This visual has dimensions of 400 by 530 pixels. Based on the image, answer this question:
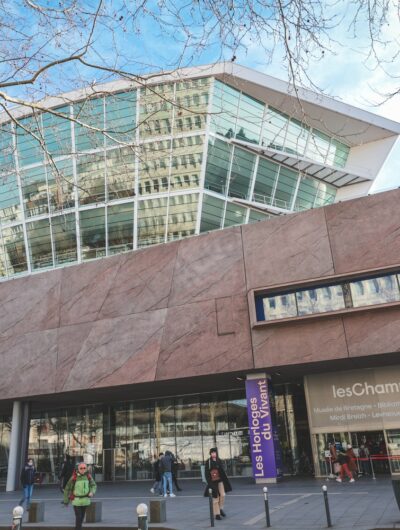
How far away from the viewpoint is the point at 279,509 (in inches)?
431

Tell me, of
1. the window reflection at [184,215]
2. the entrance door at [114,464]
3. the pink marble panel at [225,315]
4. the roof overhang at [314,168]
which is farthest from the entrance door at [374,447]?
the roof overhang at [314,168]

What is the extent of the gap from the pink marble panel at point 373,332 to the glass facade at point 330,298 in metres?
0.46

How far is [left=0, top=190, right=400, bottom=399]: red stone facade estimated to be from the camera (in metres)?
17.1

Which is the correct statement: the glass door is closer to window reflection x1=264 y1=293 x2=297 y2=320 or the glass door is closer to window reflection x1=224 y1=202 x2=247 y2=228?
window reflection x1=264 y1=293 x2=297 y2=320

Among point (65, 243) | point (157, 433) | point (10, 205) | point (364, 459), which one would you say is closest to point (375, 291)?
point (364, 459)

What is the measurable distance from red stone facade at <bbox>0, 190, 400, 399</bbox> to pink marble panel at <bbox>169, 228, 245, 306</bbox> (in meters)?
0.04

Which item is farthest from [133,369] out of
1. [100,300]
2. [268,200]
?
[268,200]

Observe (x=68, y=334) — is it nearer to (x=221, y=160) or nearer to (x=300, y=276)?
(x=300, y=276)

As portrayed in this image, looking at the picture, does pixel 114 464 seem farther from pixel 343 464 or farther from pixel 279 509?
pixel 279 509

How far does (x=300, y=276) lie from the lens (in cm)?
1791

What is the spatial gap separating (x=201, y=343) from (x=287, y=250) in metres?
5.01

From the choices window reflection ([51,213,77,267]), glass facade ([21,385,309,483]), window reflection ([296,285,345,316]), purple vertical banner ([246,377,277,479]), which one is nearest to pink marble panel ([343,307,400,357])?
window reflection ([296,285,345,316])

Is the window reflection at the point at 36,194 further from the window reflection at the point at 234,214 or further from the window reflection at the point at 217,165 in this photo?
the window reflection at the point at 234,214

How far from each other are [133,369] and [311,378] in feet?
24.5
